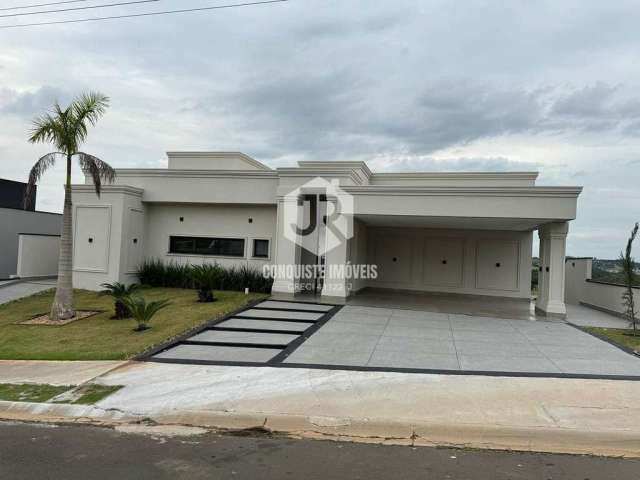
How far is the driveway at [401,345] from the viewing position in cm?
815

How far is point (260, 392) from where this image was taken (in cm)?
680

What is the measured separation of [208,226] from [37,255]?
7510 millimetres

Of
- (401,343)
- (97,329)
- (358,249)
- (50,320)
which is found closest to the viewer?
(401,343)

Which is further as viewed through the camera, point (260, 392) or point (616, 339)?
point (616, 339)

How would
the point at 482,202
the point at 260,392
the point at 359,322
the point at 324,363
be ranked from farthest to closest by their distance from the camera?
the point at 482,202, the point at 359,322, the point at 324,363, the point at 260,392

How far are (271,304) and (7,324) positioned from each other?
22.0ft

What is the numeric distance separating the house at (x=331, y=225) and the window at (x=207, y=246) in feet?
0.12

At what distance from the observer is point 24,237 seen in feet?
61.3

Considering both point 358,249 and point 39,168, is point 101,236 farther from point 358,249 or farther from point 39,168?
point 358,249

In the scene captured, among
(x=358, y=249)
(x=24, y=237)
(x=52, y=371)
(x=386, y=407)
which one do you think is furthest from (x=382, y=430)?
(x=24, y=237)

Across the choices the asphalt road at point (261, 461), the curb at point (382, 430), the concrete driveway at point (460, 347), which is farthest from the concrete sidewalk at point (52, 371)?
the concrete driveway at point (460, 347)

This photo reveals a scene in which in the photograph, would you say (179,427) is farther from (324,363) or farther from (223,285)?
(223,285)

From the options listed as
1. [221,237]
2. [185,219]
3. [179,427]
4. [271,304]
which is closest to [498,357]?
[179,427]

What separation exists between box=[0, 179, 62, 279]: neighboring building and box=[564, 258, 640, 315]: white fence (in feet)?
69.3
